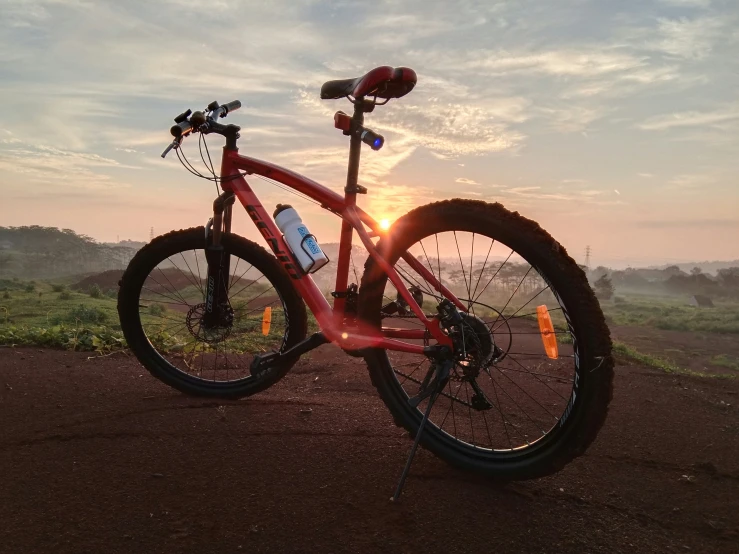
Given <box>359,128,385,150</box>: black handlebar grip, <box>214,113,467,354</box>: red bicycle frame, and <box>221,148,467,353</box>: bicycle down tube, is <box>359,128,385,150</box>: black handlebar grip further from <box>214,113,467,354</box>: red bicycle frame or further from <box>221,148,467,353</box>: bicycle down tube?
<box>221,148,467,353</box>: bicycle down tube

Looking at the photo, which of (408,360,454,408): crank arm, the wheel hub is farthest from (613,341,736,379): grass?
the wheel hub

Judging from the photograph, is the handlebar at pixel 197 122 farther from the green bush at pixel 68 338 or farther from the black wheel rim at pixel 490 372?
the green bush at pixel 68 338

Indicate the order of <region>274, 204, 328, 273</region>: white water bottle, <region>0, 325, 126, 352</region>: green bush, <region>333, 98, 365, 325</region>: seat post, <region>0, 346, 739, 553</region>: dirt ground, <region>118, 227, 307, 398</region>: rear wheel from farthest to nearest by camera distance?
1. <region>0, 325, 126, 352</region>: green bush
2. <region>118, 227, 307, 398</region>: rear wheel
3. <region>274, 204, 328, 273</region>: white water bottle
4. <region>333, 98, 365, 325</region>: seat post
5. <region>0, 346, 739, 553</region>: dirt ground

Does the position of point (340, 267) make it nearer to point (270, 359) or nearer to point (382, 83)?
point (270, 359)

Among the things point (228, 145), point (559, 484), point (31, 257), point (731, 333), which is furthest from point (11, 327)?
point (31, 257)

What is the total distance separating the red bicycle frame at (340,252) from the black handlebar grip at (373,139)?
11 centimetres

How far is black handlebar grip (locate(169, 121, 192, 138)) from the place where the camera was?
3.80 m

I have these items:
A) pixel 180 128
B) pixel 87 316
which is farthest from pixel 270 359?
pixel 87 316

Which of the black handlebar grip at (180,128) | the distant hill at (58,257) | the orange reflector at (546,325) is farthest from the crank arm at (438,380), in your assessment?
the distant hill at (58,257)

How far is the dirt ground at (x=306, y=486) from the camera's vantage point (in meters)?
2.23

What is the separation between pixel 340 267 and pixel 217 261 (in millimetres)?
1302

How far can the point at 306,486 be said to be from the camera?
261cm

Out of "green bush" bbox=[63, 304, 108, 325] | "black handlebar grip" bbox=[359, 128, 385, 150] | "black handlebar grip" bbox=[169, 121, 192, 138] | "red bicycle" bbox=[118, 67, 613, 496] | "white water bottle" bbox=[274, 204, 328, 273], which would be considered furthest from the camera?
"green bush" bbox=[63, 304, 108, 325]

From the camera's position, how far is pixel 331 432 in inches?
131
